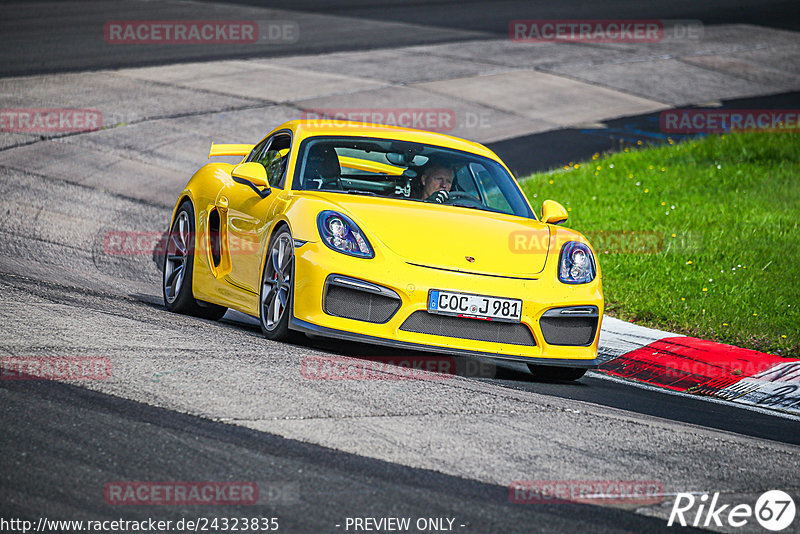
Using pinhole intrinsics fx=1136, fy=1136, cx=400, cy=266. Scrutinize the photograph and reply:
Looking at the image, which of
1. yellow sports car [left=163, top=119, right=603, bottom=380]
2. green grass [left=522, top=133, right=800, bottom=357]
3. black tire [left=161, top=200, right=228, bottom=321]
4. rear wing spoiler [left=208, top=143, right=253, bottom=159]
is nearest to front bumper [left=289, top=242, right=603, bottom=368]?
yellow sports car [left=163, top=119, right=603, bottom=380]

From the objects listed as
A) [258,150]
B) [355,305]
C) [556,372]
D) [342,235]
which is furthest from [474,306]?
[258,150]

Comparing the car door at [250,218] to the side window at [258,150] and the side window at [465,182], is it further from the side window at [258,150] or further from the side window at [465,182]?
the side window at [465,182]

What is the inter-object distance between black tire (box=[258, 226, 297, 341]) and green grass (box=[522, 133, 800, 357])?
3.43 metres

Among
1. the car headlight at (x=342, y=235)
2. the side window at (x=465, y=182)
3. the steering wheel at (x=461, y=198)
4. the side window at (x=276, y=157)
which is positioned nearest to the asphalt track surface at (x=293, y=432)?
the car headlight at (x=342, y=235)

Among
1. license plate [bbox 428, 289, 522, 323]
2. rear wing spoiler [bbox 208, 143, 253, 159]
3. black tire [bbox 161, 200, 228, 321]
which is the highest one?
rear wing spoiler [bbox 208, 143, 253, 159]

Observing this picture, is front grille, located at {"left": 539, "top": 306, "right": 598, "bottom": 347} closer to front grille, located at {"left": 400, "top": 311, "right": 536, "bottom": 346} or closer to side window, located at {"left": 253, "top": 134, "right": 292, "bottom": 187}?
front grille, located at {"left": 400, "top": 311, "right": 536, "bottom": 346}

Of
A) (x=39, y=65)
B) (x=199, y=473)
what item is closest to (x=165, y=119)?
(x=39, y=65)

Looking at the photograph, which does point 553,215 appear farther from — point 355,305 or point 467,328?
point 355,305

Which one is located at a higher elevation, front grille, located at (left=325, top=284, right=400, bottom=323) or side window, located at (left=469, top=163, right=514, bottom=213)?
side window, located at (left=469, top=163, right=514, bottom=213)

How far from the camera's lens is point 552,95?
20625 millimetres

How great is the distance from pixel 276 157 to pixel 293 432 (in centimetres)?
373

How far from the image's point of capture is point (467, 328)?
6516 millimetres

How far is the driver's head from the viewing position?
7.90m

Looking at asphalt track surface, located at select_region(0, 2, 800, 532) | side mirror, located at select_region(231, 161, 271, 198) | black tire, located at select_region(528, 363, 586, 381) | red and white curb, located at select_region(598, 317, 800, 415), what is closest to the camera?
asphalt track surface, located at select_region(0, 2, 800, 532)
